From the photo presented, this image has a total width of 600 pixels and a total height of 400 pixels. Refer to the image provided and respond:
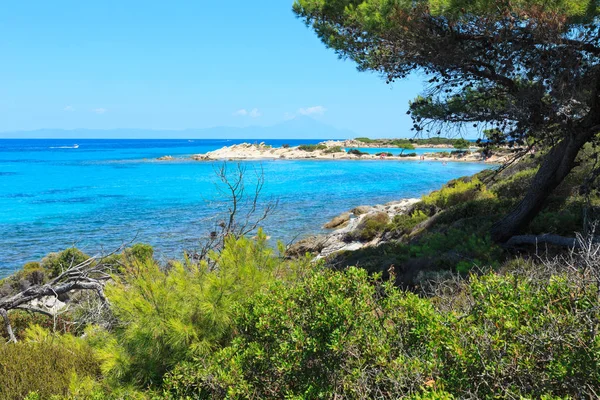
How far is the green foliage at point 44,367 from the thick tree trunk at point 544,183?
7799mm

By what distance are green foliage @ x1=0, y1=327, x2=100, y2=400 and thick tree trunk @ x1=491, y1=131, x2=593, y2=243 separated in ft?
25.6

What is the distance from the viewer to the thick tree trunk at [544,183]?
839cm

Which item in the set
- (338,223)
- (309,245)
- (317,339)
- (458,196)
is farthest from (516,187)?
(317,339)

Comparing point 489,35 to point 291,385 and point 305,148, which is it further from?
point 305,148

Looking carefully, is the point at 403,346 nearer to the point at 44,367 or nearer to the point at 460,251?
the point at 44,367

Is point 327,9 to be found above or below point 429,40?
above

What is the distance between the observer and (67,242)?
64.8 ft

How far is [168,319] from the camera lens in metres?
4.17

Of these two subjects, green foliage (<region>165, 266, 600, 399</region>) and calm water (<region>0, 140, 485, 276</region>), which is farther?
calm water (<region>0, 140, 485, 276</region>)

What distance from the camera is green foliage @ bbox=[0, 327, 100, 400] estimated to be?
4711 millimetres

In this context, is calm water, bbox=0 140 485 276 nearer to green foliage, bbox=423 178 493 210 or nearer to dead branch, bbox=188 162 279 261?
dead branch, bbox=188 162 279 261

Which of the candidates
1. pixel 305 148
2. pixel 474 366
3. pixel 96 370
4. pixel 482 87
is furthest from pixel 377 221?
pixel 305 148

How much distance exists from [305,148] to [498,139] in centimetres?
8396

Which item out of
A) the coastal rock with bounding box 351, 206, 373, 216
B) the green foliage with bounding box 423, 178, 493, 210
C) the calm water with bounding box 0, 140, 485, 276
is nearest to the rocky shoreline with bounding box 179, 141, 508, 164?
the calm water with bounding box 0, 140, 485, 276
